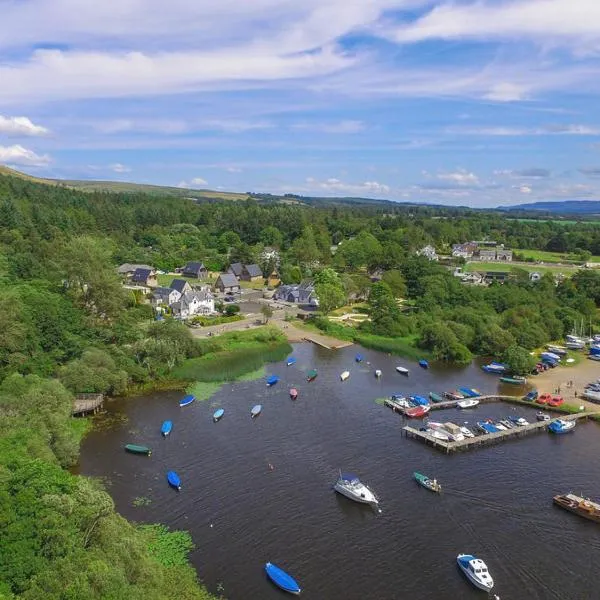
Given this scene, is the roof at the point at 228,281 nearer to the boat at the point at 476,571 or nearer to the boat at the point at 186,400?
the boat at the point at 186,400

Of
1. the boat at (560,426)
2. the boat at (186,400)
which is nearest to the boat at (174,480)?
the boat at (186,400)

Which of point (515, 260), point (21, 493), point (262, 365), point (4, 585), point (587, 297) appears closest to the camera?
point (4, 585)

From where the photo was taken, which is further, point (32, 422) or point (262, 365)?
point (262, 365)

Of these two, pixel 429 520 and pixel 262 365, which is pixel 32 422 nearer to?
pixel 429 520

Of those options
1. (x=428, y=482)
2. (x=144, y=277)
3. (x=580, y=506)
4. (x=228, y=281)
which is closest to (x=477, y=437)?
(x=428, y=482)

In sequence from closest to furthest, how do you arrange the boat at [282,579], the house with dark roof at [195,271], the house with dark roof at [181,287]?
the boat at [282,579], the house with dark roof at [181,287], the house with dark roof at [195,271]

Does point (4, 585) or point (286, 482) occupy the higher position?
point (4, 585)

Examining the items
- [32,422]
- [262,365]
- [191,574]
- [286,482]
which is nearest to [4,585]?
[191,574]

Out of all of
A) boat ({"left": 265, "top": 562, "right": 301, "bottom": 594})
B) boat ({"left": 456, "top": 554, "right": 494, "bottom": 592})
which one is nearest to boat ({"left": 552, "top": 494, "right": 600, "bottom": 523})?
boat ({"left": 456, "top": 554, "right": 494, "bottom": 592})
